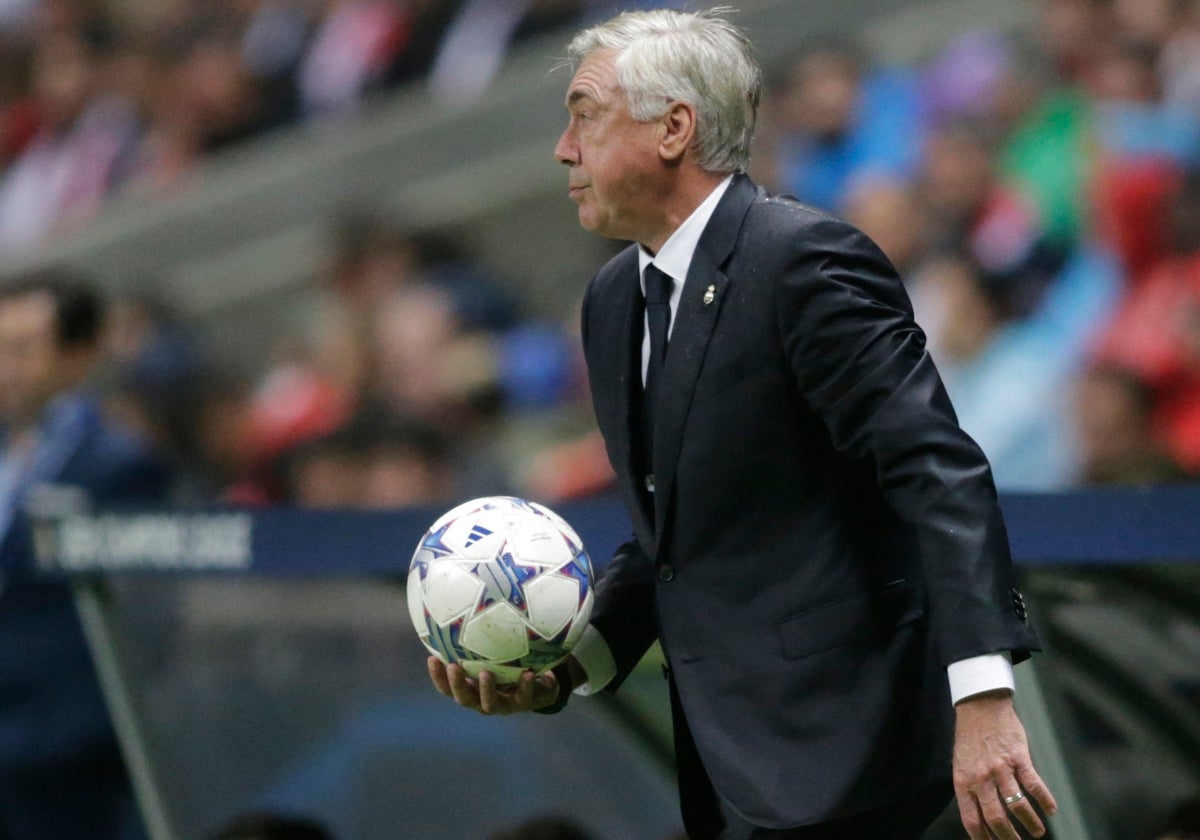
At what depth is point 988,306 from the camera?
6.45 m

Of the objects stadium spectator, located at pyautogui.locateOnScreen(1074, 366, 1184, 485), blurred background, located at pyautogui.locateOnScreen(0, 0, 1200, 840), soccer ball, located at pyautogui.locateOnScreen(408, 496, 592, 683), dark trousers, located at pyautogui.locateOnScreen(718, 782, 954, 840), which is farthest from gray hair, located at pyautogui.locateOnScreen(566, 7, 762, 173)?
stadium spectator, located at pyautogui.locateOnScreen(1074, 366, 1184, 485)

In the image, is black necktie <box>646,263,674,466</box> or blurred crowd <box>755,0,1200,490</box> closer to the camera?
black necktie <box>646,263,674,466</box>

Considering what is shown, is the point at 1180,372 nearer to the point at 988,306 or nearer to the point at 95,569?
the point at 988,306

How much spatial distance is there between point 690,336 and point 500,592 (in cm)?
51

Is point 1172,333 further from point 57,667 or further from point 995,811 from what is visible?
point 995,811

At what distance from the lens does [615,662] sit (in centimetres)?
319

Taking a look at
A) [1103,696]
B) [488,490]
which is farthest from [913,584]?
[488,490]

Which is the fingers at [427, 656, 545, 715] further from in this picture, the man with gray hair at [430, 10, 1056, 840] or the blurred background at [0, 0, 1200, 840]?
the blurred background at [0, 0, 1200, 840]

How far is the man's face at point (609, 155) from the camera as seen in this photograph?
2.86 metres

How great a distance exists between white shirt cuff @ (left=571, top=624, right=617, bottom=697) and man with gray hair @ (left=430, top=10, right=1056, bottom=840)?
→ 0.66 feet

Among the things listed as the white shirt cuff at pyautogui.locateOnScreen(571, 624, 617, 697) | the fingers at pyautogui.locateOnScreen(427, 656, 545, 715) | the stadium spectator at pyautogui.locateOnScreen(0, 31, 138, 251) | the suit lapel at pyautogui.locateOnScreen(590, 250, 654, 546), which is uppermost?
the suit lapel at pyautogui.locateOnScreen(590, 250, 654, 546)

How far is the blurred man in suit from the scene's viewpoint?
5.02 metres

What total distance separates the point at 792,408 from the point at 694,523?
0.23 metres

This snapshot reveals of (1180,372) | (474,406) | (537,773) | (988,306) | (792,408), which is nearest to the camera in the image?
(792,408)
